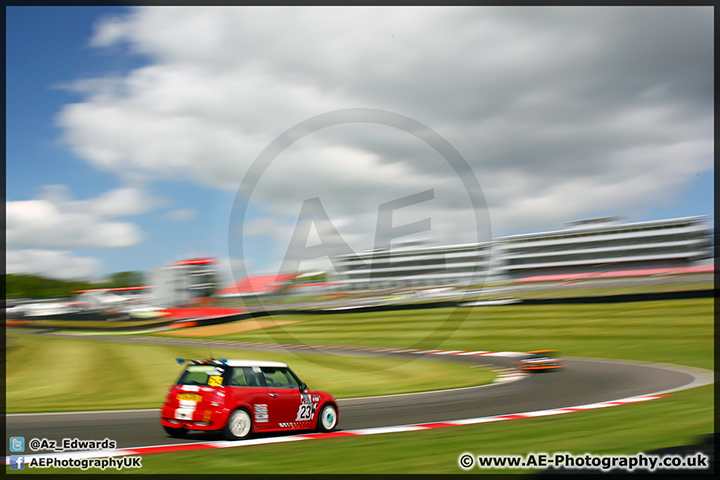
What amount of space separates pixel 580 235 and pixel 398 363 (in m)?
107

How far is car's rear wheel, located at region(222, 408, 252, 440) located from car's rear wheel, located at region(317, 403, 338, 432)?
5.51 feet

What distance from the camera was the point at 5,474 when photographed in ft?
21.4

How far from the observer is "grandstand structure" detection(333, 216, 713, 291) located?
104688 millimetres

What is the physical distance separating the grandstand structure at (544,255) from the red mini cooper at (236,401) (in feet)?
294

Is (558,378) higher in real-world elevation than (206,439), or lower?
lower

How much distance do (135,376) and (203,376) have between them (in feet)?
43.4

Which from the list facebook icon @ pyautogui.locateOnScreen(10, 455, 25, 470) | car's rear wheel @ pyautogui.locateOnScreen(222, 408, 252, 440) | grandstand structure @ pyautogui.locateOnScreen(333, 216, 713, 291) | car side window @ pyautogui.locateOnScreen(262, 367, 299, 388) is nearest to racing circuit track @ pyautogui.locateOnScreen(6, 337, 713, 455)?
car's rear wheel @ pyautogui.locateOnScreen(222, 408, 252, 440)

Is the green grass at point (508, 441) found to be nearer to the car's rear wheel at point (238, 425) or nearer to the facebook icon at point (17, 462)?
the car's rear wheel at point (238, 425)

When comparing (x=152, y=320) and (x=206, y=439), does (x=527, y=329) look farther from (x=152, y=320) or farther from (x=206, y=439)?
(x=152, y=320)

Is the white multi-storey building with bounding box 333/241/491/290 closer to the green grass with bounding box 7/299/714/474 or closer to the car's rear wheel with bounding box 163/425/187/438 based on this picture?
the green grass with bounding box 7/299/714/474

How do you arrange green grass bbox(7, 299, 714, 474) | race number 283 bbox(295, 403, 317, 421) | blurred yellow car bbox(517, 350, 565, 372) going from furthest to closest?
1. blurred yellow car bbox(517, 350, 565, 372)
2. race number 283 bbox(295, 403, 317, 421)
3. green grass bbox(7, 299, 714, 474)

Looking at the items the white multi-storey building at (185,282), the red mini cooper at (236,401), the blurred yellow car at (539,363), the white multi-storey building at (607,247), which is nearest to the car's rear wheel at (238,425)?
the red mini cooper at (236,401)

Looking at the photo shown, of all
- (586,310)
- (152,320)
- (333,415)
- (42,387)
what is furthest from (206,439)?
(152,320)

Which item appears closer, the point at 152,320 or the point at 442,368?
the point at 442,368
